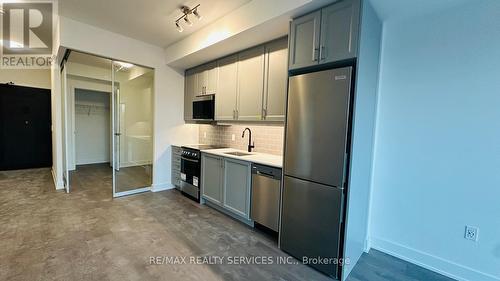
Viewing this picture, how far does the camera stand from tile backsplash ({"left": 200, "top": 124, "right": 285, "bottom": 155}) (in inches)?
131

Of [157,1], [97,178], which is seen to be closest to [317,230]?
[157,1]

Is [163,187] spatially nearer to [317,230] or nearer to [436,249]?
[317,230]

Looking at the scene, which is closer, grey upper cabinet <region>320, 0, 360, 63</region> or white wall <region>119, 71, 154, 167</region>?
grey upper cabinet <region>320, 0, 360, 63</region>

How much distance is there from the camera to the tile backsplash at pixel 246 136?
3.32 meters

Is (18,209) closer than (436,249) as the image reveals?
No

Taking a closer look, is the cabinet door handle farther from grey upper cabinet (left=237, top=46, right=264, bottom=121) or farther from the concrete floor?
the concrete floor

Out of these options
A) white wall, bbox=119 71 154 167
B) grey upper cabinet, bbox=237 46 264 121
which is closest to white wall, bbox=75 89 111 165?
white wall, bbox=119 71 154 167

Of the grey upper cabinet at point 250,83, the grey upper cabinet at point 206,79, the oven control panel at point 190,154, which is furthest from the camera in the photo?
the grey upper cabinet at point 206,79

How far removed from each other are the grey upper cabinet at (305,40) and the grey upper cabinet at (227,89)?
1.30 metres

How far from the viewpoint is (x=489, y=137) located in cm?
193

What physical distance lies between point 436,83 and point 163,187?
4547 millimetres

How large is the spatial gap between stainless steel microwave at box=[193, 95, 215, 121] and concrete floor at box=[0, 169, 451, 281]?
61.2 inches

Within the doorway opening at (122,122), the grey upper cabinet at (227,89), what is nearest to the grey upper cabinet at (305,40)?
the grey upper cabinet at (227,89)

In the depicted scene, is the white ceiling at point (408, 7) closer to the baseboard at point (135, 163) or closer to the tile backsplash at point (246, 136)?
the tile backsplash at point (246, 136)
